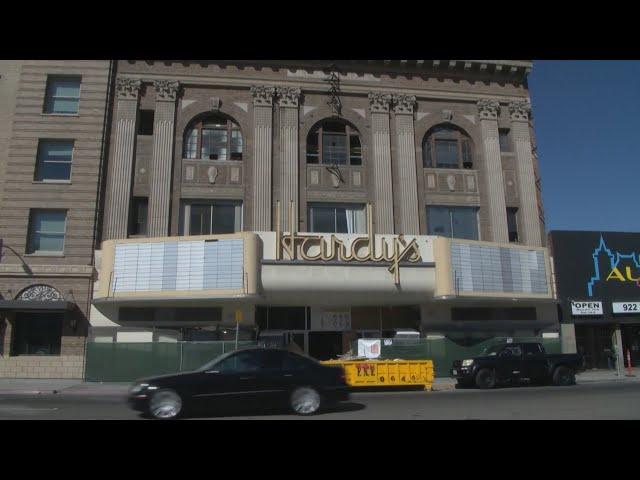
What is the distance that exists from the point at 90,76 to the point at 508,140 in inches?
816

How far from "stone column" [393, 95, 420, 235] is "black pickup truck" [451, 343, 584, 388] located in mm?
7794

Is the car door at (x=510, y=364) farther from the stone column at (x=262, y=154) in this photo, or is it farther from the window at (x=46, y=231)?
the window at (x=46, y=231)

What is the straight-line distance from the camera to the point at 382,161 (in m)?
26.8

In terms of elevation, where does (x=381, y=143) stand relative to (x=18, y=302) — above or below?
above

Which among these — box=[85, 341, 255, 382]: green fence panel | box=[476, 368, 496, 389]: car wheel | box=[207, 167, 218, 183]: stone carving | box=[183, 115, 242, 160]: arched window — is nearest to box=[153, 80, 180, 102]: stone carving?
box=[183, 115, 242, 160]: arched window

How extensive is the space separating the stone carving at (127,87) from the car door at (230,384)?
1779 cm

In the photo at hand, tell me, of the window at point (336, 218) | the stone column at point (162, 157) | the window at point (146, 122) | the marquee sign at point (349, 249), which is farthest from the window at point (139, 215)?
the window at point (336, 218)

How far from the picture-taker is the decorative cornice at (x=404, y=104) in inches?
1095

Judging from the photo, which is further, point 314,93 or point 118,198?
point 314,93

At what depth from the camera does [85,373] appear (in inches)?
850

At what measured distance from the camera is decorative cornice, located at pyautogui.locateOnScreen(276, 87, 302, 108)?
88.3ft

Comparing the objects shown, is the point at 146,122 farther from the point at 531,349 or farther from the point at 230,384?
the point at 531,349

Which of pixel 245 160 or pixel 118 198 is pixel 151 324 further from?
pixel 245 160
